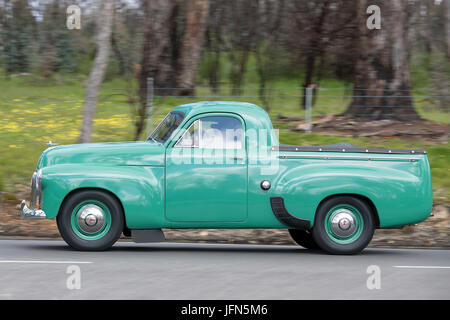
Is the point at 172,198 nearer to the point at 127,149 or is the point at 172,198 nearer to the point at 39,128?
the point at 127,149

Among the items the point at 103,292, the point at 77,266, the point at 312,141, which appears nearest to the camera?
the point at 103,292

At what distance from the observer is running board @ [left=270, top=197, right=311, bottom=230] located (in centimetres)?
985

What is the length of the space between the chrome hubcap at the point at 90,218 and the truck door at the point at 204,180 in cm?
84

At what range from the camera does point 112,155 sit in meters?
9.78

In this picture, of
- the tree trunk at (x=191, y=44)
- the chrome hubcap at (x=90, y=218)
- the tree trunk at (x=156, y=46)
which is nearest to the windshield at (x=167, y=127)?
the chrome hubcap at (x=90, y=218)

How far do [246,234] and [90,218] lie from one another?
3.28 m

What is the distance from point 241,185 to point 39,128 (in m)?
9.06

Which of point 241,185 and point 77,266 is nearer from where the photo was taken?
point 77,266

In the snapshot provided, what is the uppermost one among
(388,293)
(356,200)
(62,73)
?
(62,73)

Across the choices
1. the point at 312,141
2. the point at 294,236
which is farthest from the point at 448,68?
the point at 294,236

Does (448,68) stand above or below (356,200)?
above

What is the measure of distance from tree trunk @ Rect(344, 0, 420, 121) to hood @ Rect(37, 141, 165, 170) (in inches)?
364

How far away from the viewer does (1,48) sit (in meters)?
30.4

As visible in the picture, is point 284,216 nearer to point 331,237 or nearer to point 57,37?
point 331,237
